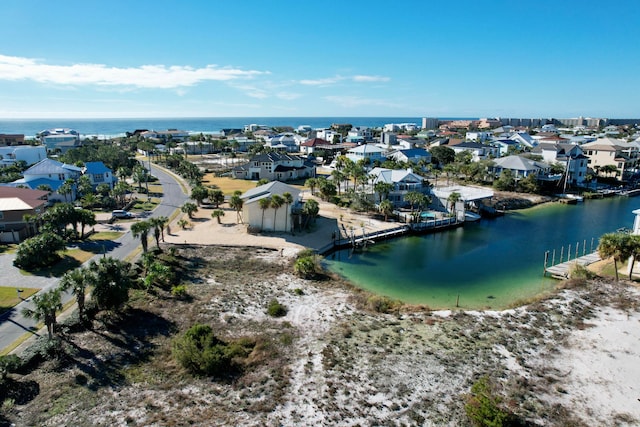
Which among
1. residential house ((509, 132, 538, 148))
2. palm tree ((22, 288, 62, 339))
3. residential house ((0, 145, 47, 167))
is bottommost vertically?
palm tree ((22, 288, 62, 339))

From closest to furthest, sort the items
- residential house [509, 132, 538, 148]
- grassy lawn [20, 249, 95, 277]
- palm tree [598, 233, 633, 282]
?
palm tree [598, 233, 633, 282], grassy lawn [20, 249, 95, 277], residential house [509, 132, 538, 148]

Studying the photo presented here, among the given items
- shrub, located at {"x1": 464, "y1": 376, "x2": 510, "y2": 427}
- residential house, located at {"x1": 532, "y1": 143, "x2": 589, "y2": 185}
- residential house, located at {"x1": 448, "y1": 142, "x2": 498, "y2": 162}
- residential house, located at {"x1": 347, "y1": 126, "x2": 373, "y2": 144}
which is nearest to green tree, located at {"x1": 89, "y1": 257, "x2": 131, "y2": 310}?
shrub, located at {"x1": 464, "y1": 376, "x2": 510, "y2": 427}

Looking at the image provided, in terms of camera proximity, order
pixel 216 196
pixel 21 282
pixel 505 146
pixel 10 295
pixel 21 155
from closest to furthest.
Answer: pixel 10 295, pixel 21 282, pixel 216 196, pixel 21 155, pixel 505 146

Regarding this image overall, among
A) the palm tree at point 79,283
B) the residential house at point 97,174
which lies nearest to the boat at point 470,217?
the palm tree at point 79,283

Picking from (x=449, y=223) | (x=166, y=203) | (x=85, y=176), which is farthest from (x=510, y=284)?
(x=85, y=176)

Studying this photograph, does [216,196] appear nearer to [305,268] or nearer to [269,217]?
[269,217]

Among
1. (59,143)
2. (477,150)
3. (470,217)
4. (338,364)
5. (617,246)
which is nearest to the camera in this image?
A: (338,364)

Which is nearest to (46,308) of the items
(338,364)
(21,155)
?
(338,364)

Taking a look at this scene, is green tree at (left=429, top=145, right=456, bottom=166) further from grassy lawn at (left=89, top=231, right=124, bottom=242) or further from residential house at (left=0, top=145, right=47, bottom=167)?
residential house at (left=0, top=145, right=47, bottom=167)
